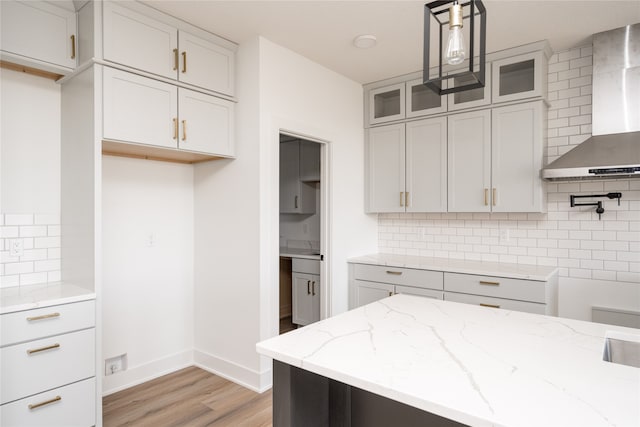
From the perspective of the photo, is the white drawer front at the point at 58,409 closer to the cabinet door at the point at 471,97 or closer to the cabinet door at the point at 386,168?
the cabinet door at the point at 386,168

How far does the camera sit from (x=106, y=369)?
2.86 m

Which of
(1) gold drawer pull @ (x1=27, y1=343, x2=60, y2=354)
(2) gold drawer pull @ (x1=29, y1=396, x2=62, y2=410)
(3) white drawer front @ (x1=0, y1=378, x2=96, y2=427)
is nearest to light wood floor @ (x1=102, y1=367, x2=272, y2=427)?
(3) white drawer front @ (x1=0, y1=378, x2=96, y2=427)

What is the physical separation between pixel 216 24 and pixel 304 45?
698mm

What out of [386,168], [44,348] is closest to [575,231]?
[386,168]

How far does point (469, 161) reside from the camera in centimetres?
338

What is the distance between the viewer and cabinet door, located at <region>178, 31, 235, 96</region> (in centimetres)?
269

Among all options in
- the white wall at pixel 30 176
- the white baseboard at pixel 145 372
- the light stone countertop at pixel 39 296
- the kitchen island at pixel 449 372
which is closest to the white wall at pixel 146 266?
the white baseboard at pixel 145 372

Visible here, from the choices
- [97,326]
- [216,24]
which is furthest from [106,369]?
[216,24]

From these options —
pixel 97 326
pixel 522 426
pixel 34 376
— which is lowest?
pixel 34 376

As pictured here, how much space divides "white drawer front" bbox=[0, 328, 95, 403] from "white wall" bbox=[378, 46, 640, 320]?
3.19 metres

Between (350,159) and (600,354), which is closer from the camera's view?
(600,354)

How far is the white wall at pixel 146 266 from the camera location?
2.88m

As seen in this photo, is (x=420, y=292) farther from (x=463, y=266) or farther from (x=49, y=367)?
(x=49, y=367)

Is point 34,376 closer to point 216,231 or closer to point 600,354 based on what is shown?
point 216,231
